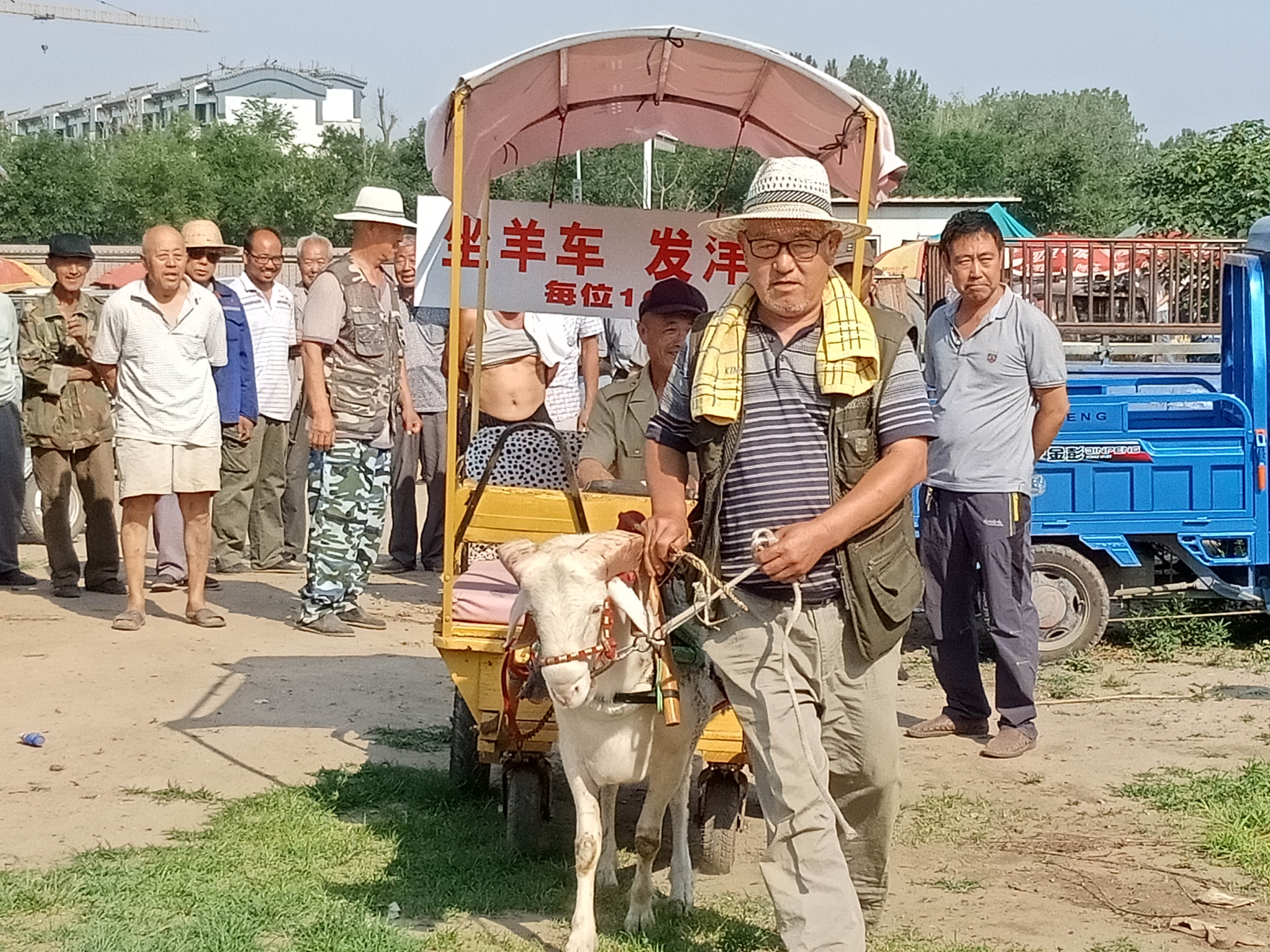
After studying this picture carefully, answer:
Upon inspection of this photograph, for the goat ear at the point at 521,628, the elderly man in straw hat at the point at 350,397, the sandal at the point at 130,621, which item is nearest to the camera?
the goat ear at the point at 521,628

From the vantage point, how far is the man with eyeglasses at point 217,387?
1031cm

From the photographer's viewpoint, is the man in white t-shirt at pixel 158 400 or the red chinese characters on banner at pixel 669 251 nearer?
the red chinese characters on banner at pixel 669 251

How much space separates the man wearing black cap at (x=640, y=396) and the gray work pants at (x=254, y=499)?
18.3 ft

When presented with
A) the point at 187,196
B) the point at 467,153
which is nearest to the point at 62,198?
the point at 187,196

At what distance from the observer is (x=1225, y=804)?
251 inches

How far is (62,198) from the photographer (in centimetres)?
4906

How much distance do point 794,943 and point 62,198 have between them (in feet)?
162

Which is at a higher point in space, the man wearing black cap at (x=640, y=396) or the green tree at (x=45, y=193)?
the green tree at (x=45, y=193)

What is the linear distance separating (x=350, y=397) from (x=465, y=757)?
133 inches

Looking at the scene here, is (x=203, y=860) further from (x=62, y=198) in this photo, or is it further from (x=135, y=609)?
(x=62, y=198)

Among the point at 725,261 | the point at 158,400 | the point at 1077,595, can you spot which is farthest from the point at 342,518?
the point at 1077,595

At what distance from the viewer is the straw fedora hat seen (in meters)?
10.3

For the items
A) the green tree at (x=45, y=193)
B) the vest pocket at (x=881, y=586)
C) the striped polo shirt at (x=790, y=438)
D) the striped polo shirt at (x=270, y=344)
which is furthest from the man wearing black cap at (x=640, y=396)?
the green tree at (x=45, y=193)

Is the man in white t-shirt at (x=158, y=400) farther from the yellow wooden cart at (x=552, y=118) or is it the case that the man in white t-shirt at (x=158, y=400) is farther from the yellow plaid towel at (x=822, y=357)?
the yellow plaid towel at (x=822, y=357)
